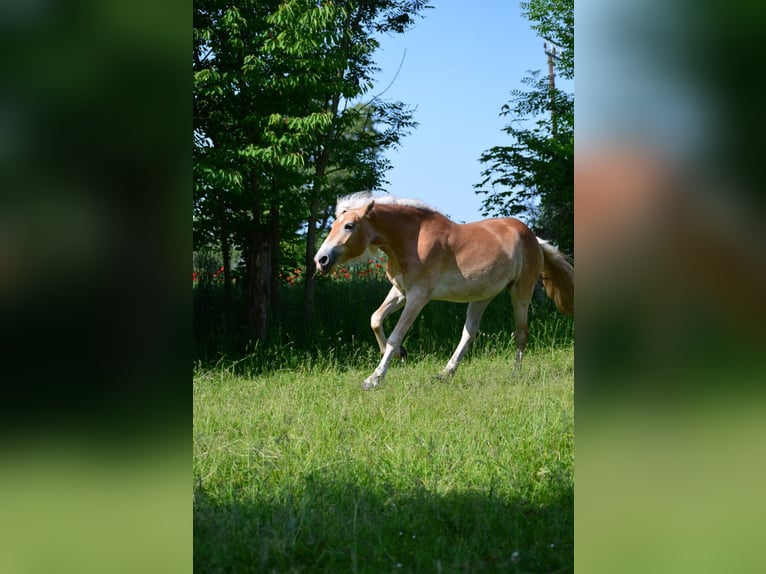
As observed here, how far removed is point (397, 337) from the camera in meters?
7.02

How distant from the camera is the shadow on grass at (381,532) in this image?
2771 mm

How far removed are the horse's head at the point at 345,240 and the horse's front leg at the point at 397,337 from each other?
74 centimetres

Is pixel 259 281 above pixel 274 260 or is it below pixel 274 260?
below

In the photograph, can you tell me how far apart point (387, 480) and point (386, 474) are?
59mm

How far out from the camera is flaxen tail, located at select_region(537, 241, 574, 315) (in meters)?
8.56

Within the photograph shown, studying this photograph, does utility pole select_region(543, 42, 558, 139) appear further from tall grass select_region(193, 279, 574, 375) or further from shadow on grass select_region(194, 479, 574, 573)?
shadow on grass select_region(194, 479, 574, 573)

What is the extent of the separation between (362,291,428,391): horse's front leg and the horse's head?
2.42ft

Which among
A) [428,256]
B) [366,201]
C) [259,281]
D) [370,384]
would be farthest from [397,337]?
[259,281]

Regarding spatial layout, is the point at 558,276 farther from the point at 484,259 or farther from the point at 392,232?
the point at 392,232
